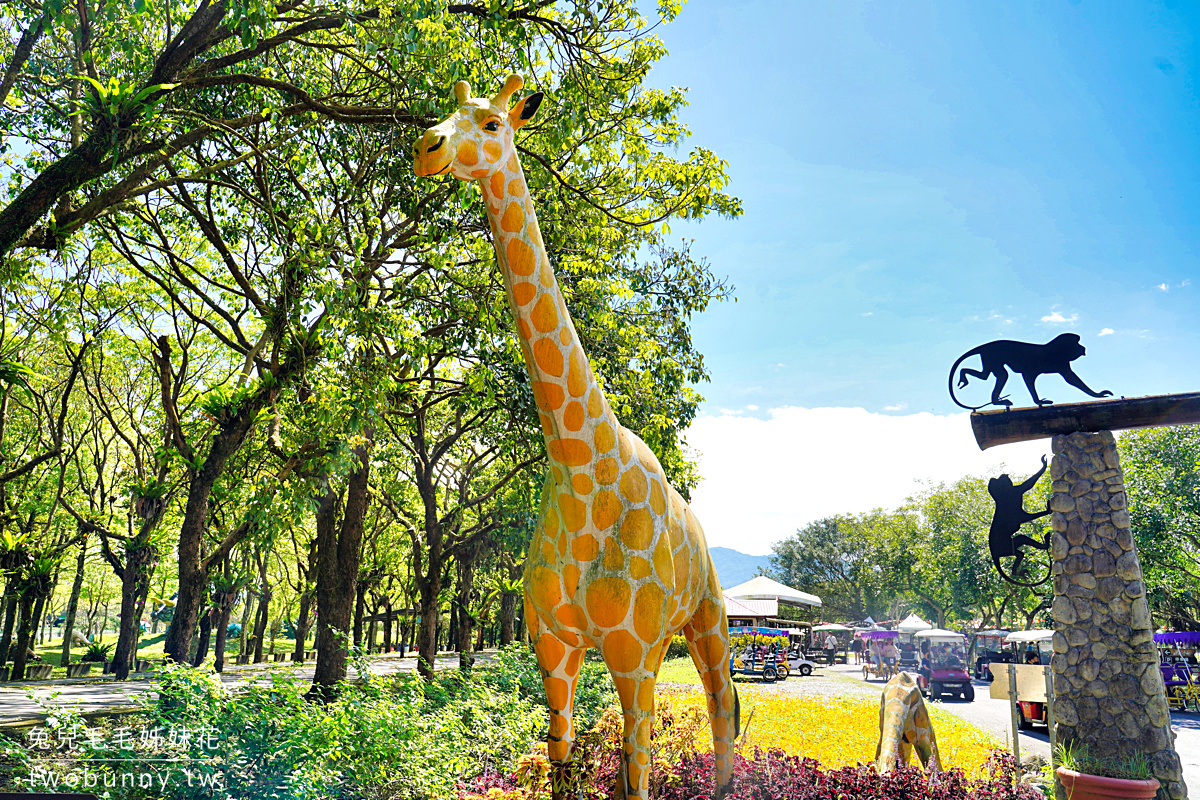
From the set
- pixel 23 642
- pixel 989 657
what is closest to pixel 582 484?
pixel 23 642

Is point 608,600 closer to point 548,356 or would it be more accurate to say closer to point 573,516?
point 573,516

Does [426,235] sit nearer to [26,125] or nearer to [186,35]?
[186,35]

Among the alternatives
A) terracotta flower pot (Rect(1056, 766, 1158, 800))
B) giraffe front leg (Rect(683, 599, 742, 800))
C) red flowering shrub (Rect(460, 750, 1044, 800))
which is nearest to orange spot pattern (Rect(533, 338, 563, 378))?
giraffe front leg (Rect(683, 599, 742, 800))

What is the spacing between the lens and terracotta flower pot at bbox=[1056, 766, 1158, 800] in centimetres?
579

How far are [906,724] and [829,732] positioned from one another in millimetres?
3962

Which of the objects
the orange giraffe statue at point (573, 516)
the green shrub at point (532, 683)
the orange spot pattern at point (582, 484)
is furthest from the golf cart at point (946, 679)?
the orange spot pattern at point (582, 484)

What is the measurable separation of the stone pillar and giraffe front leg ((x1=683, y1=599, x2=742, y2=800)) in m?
3.61

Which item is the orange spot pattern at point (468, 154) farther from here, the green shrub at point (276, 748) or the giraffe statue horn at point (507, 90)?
the green shrub at point (276, 748)

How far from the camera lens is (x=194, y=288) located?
10055 mm

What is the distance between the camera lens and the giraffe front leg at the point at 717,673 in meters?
5.68

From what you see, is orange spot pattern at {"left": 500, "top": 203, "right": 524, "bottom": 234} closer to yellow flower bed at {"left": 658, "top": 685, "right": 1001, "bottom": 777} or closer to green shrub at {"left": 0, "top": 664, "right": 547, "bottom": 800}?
green shrub at {"left": 0, "top": 664, "right": 547, "bottom": 800}

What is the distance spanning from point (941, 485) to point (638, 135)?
131 ft

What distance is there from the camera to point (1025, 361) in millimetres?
7449

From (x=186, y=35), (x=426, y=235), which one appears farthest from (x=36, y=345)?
(x=186, y=35)
